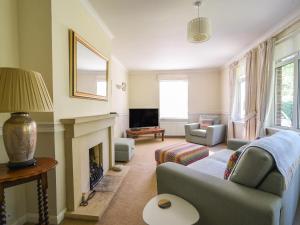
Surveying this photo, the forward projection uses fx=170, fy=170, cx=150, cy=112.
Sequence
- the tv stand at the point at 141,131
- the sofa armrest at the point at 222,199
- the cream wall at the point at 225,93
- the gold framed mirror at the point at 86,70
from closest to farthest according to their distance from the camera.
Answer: the sofa armrest at the point at 222,199 → the gold framed mirror at the point at 86,70 → the tv stand at the point at 141,131 → the cream wall at the point at 225,93

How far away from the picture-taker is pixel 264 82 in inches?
120

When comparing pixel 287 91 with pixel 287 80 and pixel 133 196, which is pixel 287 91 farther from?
pixel 133 196

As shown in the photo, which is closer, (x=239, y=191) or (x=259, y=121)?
(x=239, y=191)

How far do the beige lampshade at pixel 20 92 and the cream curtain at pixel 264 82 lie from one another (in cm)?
336

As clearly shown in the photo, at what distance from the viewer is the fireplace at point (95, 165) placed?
228 centimetres

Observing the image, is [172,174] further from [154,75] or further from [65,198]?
[154,75]

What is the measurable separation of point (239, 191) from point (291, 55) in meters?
2.71

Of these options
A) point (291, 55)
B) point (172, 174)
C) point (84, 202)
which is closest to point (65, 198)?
point (84, 202)

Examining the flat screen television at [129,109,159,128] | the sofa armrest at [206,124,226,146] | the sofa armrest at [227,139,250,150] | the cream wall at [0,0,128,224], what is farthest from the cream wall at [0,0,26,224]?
the sofa armrest at [206,124,226,146]

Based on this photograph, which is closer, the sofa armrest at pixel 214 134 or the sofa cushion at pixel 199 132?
the sofa armrest at pixel 214 134

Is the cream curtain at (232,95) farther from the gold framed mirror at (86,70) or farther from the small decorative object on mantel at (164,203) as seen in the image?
the small decorative object on mantel at (164,203)

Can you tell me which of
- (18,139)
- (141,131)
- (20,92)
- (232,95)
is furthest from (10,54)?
(232,95)

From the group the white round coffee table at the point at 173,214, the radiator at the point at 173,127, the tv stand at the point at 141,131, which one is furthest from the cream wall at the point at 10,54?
the radiator at the point at 173,127

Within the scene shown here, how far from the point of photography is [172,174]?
4.73ft
